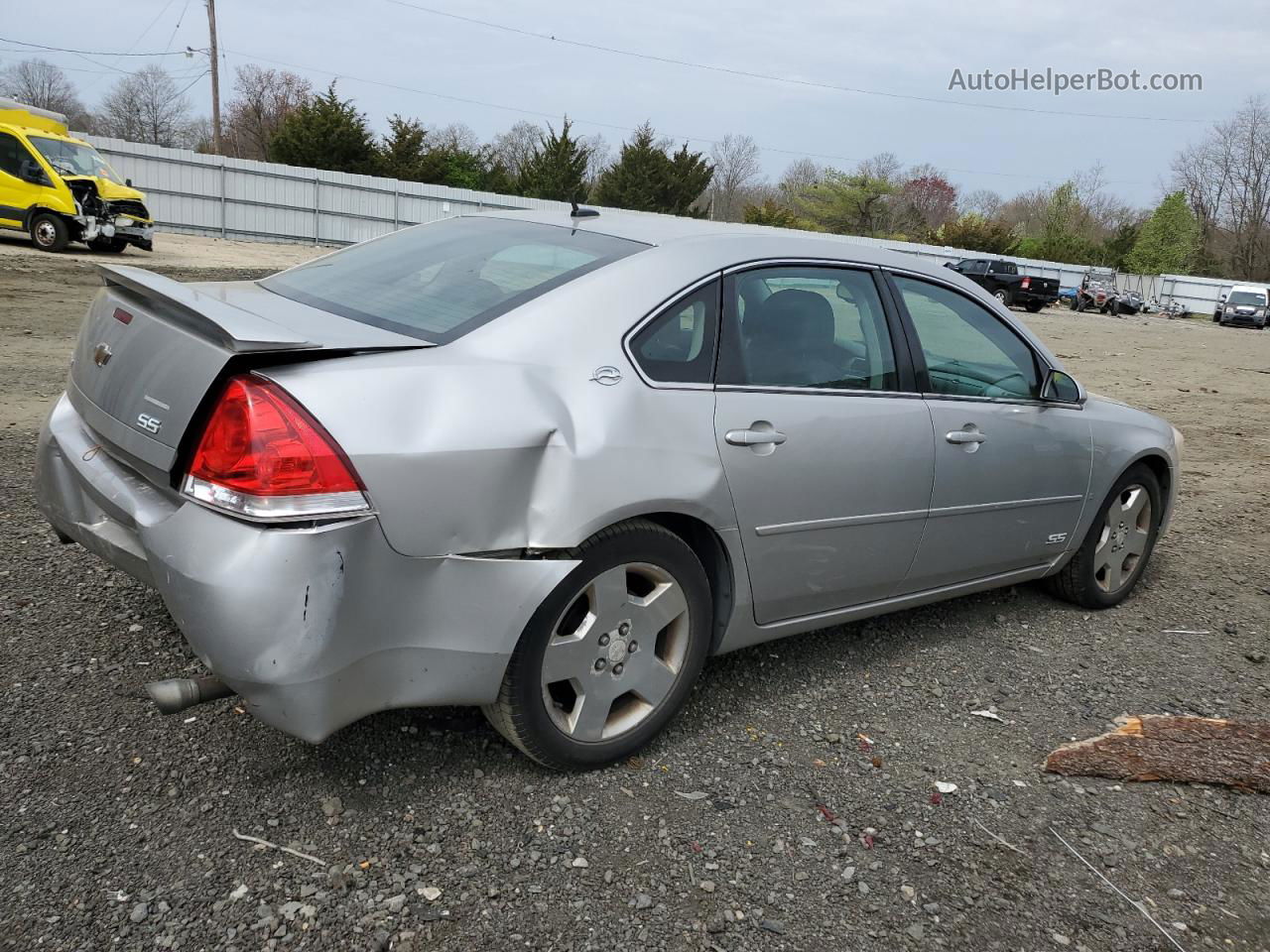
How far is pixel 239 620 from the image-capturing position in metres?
2.27

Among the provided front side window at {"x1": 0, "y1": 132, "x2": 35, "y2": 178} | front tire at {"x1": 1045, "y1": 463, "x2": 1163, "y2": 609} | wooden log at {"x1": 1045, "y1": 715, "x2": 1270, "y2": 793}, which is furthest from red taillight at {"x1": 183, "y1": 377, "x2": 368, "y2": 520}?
front side window at {"x1": 0, "y1": 132, "x2": 35, "y2": 178}

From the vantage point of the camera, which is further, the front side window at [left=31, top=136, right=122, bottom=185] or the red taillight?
the front side window at [left=31, top=136, right=122, bottom=185]

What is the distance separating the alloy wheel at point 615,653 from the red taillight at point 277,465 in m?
0.71

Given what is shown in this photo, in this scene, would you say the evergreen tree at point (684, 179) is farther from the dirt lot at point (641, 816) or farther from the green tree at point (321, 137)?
the dirt lot at point (641, 816)

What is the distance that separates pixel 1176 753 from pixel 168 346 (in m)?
3.39

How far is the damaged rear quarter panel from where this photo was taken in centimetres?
237

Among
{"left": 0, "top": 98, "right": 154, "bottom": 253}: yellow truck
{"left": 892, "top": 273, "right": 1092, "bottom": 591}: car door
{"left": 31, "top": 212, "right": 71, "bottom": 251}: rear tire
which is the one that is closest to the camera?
{"left": 892, "top": 273, "right": 1092, "bottom": 591}: car door

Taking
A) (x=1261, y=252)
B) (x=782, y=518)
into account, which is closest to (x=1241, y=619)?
(x=782, y=518)

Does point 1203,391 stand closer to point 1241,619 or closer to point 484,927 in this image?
point 1241,619

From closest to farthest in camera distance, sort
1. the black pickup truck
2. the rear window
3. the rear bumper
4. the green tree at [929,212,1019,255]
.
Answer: the rear bumper → the rear window → the black pickup truck → the green tree at [929,212,1019,255]

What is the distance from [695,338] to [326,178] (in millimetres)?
32127

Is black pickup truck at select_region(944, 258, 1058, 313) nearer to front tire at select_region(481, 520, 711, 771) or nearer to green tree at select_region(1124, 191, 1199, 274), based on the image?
front tire at select_region(481, 520, 711, 771)

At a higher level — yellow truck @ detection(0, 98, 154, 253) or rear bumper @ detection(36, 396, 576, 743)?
yellow truck @ detection(0, 98, 154, 253)

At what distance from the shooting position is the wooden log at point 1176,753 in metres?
3.28
